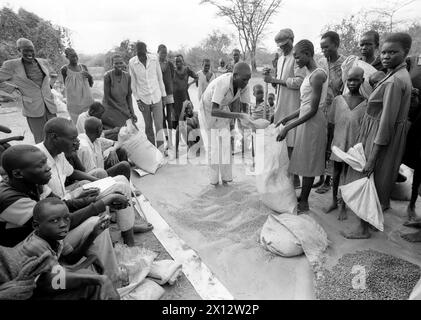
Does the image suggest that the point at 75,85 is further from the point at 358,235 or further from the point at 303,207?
the point at 358,235

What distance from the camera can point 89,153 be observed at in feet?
10.1

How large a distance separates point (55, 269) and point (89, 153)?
5.37ft

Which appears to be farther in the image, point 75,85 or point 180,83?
point 180,83

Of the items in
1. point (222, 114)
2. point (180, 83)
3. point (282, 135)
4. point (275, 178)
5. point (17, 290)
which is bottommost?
point (275, 178)

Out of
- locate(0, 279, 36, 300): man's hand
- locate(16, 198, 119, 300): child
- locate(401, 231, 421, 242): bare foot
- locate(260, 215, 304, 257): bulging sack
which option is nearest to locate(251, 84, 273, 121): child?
locate(260, 215, 304, 257): bulging sack

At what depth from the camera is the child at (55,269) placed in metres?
1.63

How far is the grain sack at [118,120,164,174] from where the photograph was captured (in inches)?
175

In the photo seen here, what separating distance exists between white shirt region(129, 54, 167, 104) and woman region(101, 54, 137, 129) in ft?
0.61

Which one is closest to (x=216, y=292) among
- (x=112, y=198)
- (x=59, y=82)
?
(x=112, y=198)

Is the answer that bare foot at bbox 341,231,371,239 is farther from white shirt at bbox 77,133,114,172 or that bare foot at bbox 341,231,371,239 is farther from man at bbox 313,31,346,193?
white shirt at bbox 77,133,114,172

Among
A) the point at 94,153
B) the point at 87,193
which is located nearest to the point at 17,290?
the point at 87,193

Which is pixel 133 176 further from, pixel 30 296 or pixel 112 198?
pixel 30 296

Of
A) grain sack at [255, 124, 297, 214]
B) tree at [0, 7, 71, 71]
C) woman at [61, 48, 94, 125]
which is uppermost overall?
tree at [0, 7, 71, 71]

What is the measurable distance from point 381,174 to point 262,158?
1176mm
